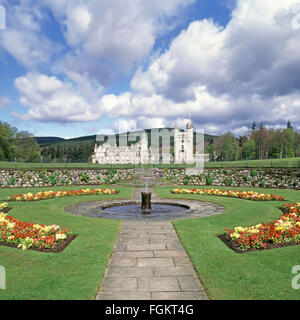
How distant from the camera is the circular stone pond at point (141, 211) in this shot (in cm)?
929

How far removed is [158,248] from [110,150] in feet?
223

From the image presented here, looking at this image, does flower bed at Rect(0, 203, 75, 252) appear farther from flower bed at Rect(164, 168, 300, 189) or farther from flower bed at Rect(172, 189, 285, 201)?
flower bed at Rect(164, 168, 300, 189)

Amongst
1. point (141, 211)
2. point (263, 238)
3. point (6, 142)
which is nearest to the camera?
point (263, 238)

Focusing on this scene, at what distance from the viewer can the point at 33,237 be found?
587 cm

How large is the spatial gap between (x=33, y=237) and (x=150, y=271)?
317 cm

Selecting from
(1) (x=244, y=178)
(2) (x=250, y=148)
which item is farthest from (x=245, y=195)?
(2) (x=250, y=148)

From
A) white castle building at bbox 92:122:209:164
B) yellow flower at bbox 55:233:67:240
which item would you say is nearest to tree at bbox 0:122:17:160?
white castle building at bbox 92:122:209:164

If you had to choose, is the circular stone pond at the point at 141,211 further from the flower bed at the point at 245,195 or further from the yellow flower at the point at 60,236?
the yellow flower at the point at 60,236

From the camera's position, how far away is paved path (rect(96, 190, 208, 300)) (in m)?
3.68

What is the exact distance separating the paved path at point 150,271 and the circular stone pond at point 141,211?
249 centimetres

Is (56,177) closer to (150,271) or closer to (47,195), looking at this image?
(47,195)

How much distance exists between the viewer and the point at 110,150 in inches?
2852
